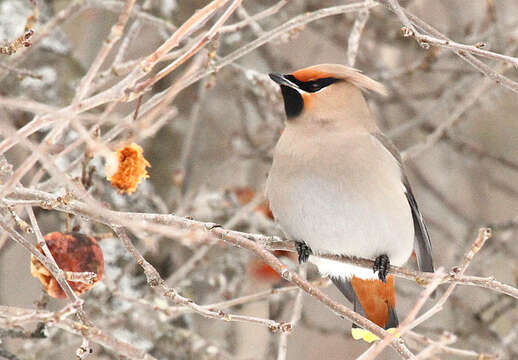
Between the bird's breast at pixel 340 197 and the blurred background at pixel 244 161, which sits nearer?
the bird's breast at pixel 340 197

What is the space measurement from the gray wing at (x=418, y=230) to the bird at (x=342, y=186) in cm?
1

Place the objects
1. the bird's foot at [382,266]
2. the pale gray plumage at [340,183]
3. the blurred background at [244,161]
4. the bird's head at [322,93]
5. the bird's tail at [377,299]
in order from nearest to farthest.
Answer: the bird's foot at [382,266] < the pale gray plumage at [340,183] < the bird's head at [322,93] < the bird's tail at [377,299] < the blurred background at [244,161]

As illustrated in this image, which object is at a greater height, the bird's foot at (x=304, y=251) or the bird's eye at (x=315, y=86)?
the bird's eye at (x=315, y=86)

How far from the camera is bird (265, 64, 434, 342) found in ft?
10.2

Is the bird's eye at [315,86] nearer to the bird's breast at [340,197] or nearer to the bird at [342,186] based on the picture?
the bird at [342,186]

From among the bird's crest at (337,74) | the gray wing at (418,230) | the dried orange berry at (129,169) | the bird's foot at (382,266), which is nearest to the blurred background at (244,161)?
the bird's crest at (337,74)

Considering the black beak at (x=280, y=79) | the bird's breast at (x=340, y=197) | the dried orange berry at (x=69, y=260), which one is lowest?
the dried orange berry at (x=69, y=260)

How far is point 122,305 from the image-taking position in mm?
3750

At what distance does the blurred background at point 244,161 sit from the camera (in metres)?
3.74

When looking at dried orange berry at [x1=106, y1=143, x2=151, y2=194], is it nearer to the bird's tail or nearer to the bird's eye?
the bird's eye

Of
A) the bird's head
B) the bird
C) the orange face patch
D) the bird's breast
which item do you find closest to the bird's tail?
the bird

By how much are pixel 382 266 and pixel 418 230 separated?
0.56m

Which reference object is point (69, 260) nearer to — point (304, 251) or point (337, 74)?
point (304, 251)

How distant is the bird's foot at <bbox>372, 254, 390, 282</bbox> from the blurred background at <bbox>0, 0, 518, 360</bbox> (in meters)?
0.50
